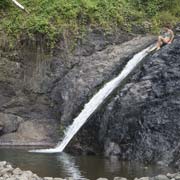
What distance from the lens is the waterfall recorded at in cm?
1692

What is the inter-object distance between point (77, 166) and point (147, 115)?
244 centimetres

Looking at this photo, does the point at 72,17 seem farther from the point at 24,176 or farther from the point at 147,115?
the point at 24,176

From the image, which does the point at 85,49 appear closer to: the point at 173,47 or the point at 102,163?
the point at 173,47

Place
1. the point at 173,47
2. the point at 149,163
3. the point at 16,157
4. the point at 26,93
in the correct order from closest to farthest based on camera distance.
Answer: the point at 149,163, the point at 16,157, the point at 173,47, the point at 26,93

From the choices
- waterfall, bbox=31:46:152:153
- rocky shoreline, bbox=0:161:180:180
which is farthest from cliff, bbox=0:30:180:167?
rocky shoreline, bbox=0:161:180:180

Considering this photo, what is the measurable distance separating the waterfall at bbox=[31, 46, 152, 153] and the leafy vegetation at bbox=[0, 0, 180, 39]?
3.09 metres

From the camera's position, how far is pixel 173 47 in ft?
53.0

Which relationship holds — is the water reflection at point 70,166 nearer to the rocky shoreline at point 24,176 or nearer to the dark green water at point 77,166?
the dark green water at point 77,166

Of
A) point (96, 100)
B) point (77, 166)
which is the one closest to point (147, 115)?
point (77, 166)

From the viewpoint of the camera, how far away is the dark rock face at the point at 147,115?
46.4ft

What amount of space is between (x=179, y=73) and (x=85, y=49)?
5666 millimetres

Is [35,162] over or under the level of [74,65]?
under

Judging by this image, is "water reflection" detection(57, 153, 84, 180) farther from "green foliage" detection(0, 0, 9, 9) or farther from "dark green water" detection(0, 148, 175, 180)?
"green foliage" detection(0, 0, 9, 9)

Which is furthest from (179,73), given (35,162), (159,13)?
(159,13)
